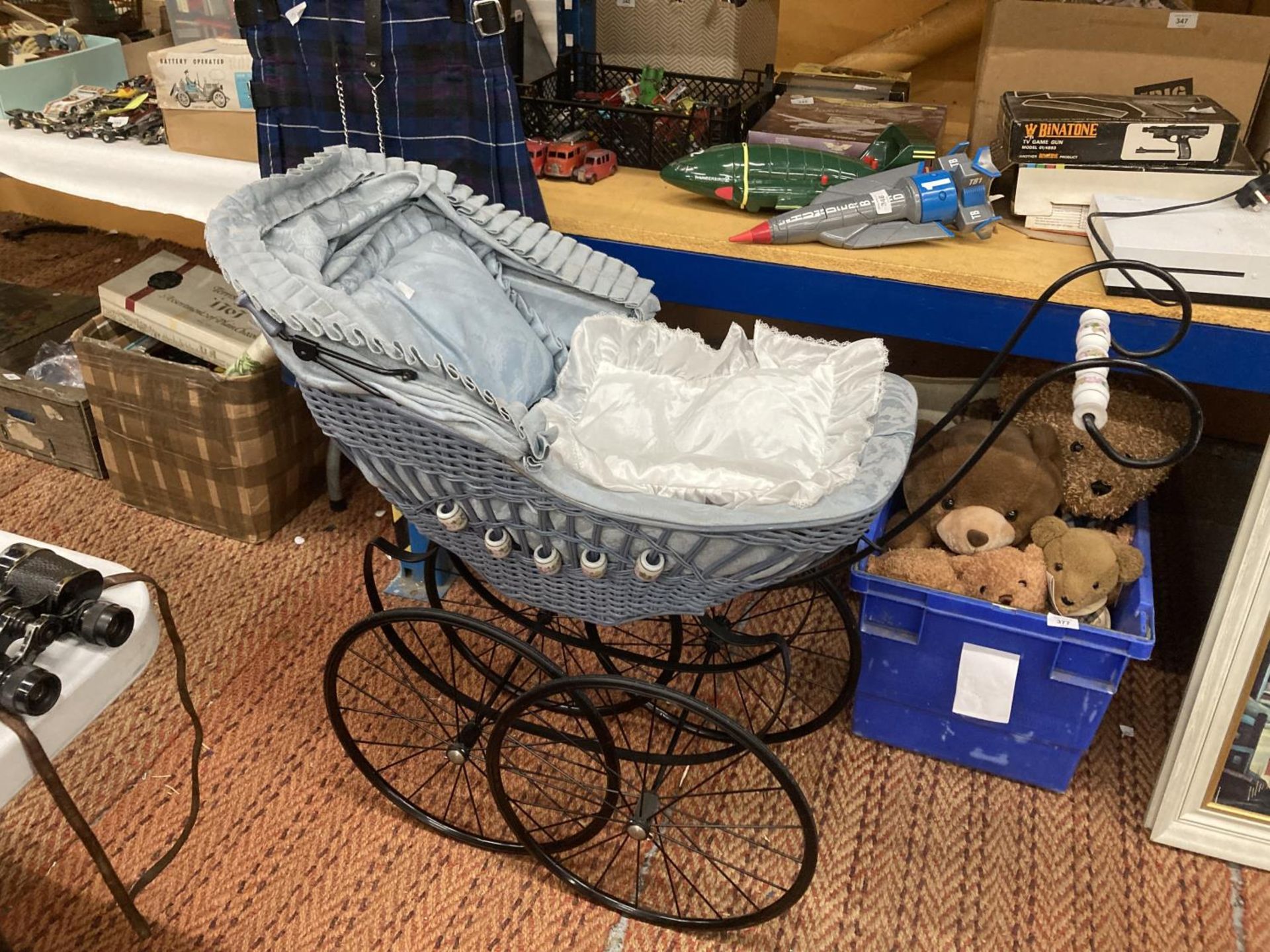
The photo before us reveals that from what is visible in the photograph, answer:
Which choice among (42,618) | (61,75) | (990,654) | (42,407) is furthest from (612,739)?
(61,75)

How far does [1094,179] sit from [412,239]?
40.5 inches

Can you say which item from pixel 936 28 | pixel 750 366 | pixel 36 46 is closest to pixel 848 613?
pixel 750 366

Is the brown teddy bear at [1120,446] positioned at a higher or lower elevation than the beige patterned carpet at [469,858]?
higher

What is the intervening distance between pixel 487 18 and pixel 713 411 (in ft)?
2.24

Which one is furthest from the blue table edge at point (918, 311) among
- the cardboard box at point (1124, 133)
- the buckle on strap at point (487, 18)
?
the buckle on strap at point (487, 18)

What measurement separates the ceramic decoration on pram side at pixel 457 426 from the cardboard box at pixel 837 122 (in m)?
0.60

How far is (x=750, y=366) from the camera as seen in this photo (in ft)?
4.70

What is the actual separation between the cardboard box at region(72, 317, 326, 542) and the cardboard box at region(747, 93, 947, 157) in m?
1.00

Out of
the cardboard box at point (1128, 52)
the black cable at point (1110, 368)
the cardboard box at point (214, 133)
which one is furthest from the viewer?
the cardboard box at point (214, 133)

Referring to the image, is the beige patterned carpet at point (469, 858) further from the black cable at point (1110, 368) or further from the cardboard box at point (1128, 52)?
the cardboard box at point (1128, 52)

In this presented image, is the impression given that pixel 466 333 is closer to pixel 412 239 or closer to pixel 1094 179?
pixel 412 239

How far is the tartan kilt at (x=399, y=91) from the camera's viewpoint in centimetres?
151

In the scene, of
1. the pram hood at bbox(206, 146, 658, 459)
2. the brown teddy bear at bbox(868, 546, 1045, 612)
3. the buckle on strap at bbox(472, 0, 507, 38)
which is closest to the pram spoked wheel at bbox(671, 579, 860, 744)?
the brown teddy bear at bbox(868, 546, 1045, 612)

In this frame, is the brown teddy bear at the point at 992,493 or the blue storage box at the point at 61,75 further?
the blue storage box at the point at 61,75
